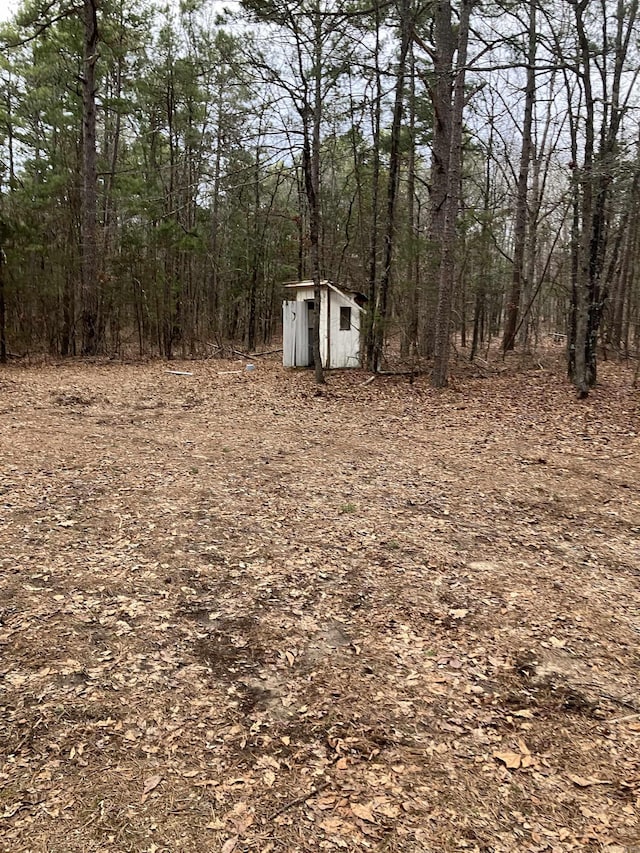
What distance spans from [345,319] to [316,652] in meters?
12.3

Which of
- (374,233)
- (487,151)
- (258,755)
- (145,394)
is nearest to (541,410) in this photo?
(374,233)

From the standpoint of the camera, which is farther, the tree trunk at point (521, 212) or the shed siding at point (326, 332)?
the tree trunk at point (521, 212)

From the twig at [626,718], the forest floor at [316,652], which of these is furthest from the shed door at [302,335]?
the twig at [626,718]

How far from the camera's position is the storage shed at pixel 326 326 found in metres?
14.2

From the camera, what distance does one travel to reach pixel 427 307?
13461 millimetres

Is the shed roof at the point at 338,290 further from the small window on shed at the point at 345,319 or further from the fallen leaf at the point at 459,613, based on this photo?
the fallen leaf at the point at 459,613

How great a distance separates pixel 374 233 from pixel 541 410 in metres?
6.15

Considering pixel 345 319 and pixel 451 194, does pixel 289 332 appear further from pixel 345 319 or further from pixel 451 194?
pixel 451 194

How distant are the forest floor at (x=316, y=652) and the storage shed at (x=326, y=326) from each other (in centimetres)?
840

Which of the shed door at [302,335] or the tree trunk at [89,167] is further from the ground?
the tree trunk at [89,167]

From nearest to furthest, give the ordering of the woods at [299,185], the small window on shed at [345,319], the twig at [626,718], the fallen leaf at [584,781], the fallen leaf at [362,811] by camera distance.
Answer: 1. the fallen leaf at [362,811]
2. the fallen leaf at [584,781]
3. the twig at [626,718]
4. the woods at [299,185]
5. the small window on shed at [345,319]

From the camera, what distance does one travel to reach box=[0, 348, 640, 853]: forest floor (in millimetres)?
1898

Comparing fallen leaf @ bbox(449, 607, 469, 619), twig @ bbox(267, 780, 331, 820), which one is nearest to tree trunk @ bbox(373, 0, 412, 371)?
fallen leaf @ bbox(449, 607, 469, 619)

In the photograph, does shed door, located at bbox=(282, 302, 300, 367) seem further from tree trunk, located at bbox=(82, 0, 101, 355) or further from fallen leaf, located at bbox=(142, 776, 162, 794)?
fallen leaf, located at bbox=(142, 776, 162, 794)
